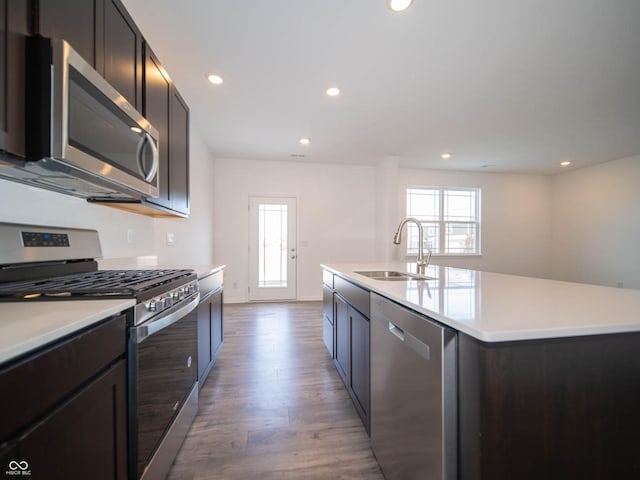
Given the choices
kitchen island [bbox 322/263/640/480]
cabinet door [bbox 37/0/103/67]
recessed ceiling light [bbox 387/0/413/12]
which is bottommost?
kitchen island [bbox 322/263/640/480]

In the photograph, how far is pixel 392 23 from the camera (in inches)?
70.8

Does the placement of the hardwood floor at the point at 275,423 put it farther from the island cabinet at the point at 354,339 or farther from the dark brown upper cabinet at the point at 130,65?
the dark brown upper cabinet at the point at 130,65

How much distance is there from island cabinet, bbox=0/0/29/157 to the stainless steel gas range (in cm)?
48

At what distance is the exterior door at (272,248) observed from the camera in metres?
4.85

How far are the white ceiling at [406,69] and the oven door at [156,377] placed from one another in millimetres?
1996

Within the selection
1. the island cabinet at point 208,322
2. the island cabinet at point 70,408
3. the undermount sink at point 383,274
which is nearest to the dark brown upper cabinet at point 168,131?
the island cabinet at point 208,322

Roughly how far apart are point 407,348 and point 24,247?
165cm

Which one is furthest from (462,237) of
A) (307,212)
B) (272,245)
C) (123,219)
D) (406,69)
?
(123,219)

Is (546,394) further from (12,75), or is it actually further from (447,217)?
(447,217)

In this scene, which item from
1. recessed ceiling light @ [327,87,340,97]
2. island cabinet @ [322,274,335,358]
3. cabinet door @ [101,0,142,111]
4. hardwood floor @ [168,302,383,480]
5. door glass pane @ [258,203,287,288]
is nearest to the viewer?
cabinet door @ [101,0,142,111]

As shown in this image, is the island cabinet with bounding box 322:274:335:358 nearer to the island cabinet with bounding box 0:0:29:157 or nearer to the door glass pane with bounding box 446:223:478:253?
the island cabinet with bounding box 0:0:29:157

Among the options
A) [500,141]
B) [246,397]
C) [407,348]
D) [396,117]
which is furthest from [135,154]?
[500,141]

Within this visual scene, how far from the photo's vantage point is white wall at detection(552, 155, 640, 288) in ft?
15.2

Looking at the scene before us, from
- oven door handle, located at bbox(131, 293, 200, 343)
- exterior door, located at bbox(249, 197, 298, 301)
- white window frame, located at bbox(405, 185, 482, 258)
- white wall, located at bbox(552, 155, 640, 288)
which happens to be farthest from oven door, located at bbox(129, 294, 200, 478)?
white wall, located at bbox(552, 155, 640, 288)
